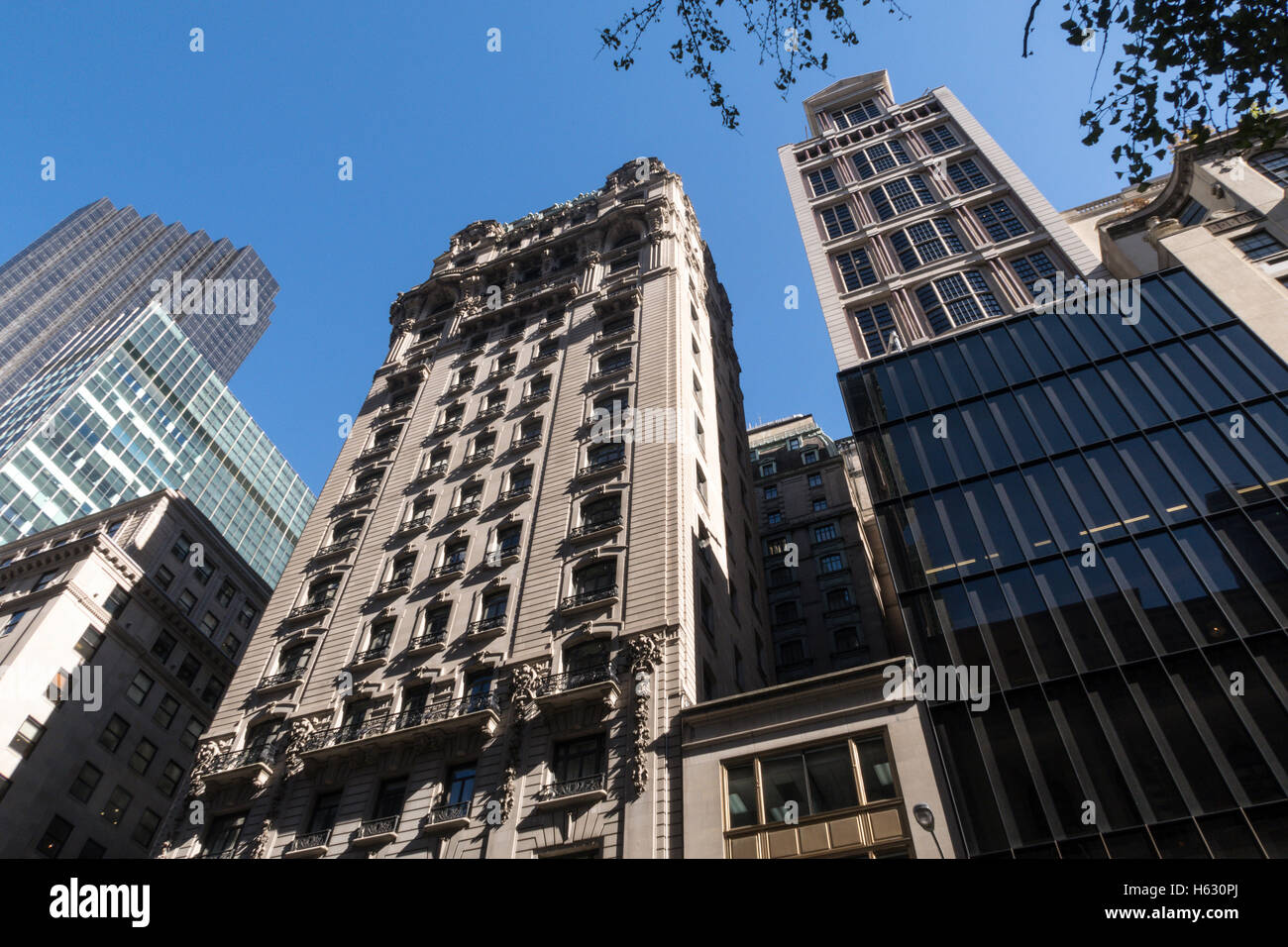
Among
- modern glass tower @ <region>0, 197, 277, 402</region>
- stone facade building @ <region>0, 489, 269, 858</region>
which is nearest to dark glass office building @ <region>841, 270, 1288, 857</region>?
stone facade building @ <region>0, 489, 269, 858</region>

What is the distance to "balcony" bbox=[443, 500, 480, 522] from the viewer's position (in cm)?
3984

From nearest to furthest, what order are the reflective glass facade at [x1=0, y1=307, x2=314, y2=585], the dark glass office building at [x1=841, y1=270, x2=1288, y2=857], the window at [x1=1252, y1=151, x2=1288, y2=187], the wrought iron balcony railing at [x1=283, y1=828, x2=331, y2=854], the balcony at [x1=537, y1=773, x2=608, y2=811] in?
the dark glass office building at [x1=841, y1=270, x2=1288, y2=857], the balcony at [x1=537, y1=773, x2=608, y2=811], the wrought iron balcony railing at [x1=283, y1=828, x2=331, y2=854], the window at [x1=1252, y1=151, x2=1288, y2=187], the reflective glass facade at [x1=0, y1=307, x2=314, y2=585]

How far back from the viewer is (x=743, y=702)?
25578 millimetres

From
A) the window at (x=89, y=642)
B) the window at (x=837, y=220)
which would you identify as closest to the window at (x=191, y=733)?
the window at (x=89, y=642)

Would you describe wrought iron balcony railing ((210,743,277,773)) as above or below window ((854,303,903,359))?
below

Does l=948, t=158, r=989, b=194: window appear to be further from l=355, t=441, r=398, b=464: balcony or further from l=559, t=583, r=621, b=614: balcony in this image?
l=355, t=441, r=398, b=464: balcony

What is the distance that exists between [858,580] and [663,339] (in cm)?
1875

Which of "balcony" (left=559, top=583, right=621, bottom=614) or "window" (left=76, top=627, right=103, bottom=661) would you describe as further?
"window" (left=76, top=627, right=103, bottom=661)

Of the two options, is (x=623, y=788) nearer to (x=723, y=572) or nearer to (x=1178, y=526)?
(x=723, y=572)

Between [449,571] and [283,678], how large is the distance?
27.5 ft

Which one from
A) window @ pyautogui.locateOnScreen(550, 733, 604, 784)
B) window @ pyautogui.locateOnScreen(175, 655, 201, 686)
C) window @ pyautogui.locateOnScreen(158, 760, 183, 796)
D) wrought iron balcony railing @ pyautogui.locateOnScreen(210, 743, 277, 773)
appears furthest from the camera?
window @ pyautogui.locateOnScreen(175, 655, 201, 686)

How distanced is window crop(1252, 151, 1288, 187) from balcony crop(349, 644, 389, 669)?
4700 cm

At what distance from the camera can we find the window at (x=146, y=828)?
43906 mm
